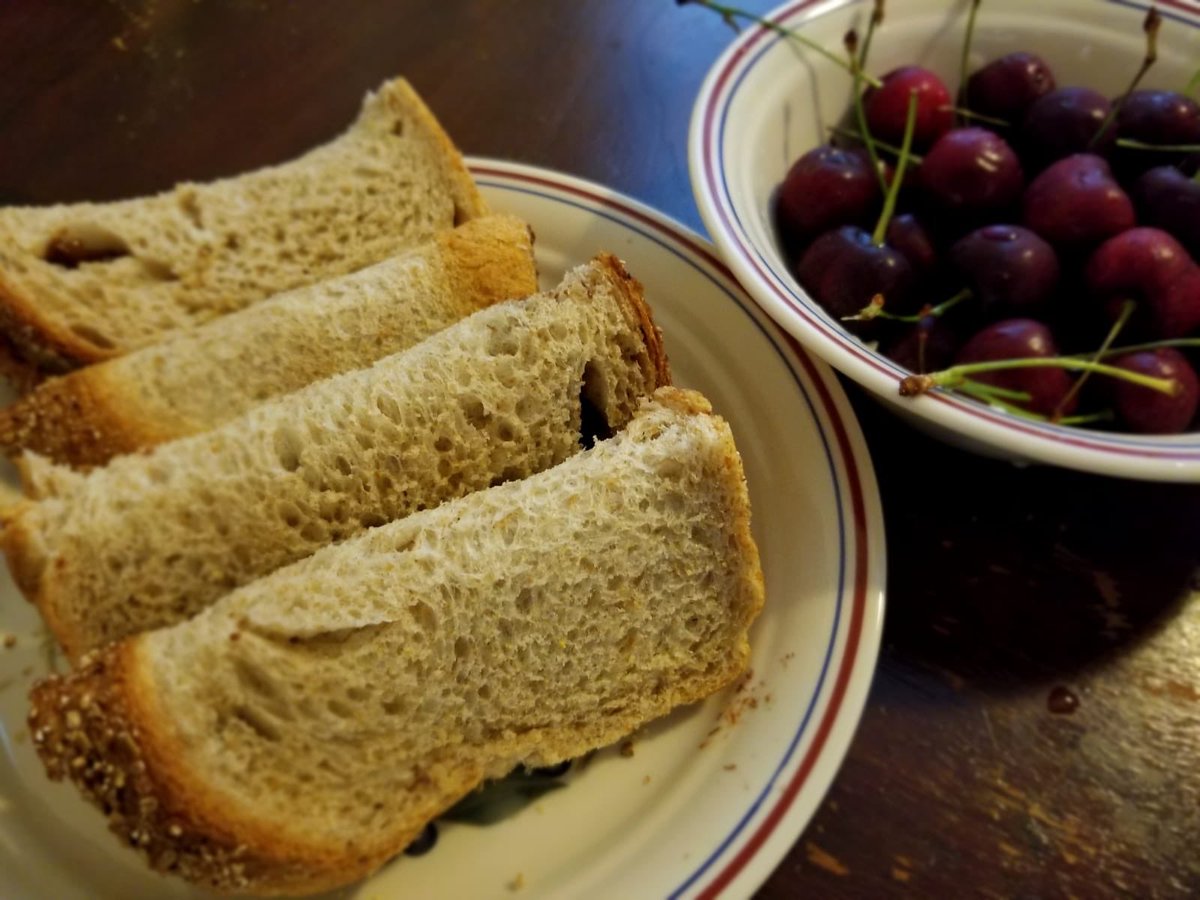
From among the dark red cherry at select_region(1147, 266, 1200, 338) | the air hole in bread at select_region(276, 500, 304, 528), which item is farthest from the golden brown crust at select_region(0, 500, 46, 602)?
the dark red cherry at select_region(1147, 266, 1200, 338)

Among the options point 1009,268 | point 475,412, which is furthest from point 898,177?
point 475,412

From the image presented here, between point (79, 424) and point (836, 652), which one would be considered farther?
point (79, 424)

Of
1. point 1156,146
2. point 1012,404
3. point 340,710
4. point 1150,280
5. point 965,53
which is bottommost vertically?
point 340,710

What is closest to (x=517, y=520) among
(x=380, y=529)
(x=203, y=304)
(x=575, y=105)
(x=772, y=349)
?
(x=380, y=529)

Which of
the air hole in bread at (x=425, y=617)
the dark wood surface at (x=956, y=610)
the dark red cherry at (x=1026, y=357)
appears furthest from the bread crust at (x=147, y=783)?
the dark red cherry at (x=1026, y=357)

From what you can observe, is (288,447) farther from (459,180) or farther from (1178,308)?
(1178,308)

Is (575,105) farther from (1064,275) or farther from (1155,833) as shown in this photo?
(1155,833)

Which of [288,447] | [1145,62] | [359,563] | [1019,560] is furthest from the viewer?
[1145,62]
